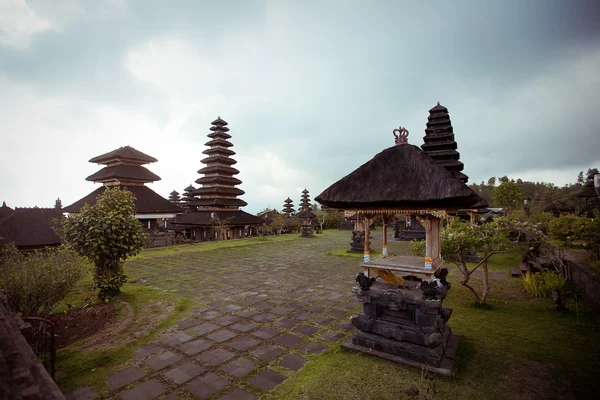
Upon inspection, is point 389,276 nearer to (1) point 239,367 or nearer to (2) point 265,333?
(2) point 265,333

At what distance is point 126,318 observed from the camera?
6996 mm

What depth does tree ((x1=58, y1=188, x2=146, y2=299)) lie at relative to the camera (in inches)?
307

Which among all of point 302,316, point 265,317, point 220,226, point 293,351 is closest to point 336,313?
point 302,316

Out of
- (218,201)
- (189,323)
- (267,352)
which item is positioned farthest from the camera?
(218,201)

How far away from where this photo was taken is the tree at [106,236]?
779 cm

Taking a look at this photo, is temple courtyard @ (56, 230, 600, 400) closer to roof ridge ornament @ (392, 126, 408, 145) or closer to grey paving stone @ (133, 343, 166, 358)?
grey paving stone @ (133, 343, 166, 358)

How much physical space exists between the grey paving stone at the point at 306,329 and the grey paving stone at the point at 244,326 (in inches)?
38.9

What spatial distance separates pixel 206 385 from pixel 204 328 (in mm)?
2119

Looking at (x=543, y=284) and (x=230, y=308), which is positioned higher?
(x=543, y=284)

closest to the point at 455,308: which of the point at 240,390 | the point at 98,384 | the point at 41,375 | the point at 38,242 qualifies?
the point at 240,390

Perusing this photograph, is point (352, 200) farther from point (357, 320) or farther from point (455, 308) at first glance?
point (455, 308)

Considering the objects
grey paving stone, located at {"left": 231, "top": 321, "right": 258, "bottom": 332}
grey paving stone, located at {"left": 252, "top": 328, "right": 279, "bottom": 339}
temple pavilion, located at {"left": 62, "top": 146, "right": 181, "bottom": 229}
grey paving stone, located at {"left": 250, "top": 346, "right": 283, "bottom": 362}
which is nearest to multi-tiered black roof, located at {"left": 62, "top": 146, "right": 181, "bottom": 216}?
temple pavilion, located at {"left": 62, "top": 146, "right": 181, "bottom": 229}

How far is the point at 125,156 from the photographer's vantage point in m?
24.9

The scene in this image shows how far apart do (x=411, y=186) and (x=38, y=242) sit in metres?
18.0
